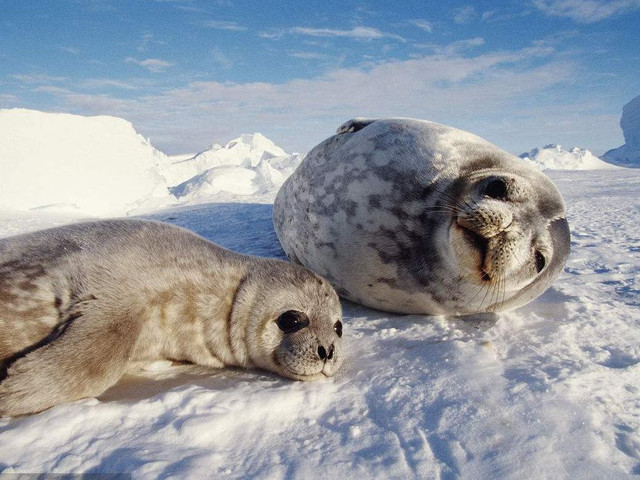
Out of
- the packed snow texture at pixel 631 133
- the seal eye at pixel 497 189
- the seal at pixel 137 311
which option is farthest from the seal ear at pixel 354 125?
the packed snow texture at pixel 631 133

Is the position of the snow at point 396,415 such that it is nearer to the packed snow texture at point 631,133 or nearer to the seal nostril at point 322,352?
the seal nostril at point 322,352

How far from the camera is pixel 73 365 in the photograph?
1.55 metres

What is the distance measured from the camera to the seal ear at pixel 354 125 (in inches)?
136

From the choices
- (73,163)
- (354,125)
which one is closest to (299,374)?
(354,125)

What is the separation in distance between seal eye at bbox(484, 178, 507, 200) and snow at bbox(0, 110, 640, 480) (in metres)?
0.65

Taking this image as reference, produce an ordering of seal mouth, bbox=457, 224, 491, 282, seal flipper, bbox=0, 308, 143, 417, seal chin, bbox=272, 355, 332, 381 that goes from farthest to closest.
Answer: seal mouth, bbox=457, 224, 491, 282
seal chin, bbox=272, 355, 332, 381
seal flipper, bbox=0, 308, 143, 417

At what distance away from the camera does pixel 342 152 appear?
10.4 ft

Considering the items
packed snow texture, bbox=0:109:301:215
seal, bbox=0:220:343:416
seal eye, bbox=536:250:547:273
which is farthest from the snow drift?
seal eye, bbox=536:250:547:273

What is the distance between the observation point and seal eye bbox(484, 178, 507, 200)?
2395 mm

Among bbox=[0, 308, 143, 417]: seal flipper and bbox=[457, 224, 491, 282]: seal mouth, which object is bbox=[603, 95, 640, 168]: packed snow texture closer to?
bbox=[457, 224, 491, 282]: seal mouth

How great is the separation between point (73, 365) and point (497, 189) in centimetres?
201

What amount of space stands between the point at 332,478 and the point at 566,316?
1740 mm

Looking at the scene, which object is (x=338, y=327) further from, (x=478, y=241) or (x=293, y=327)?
(x=478, y=241)

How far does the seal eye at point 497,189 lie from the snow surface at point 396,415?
2.12 feet
